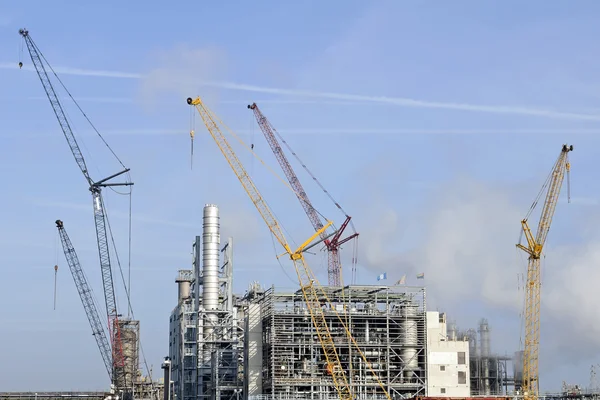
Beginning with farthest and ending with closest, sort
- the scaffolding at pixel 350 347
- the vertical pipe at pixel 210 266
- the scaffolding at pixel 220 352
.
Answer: the vertical pipe at pixel 210 266, the scaffolding at pixel 220 352, the scaffolding at pixel 350 347

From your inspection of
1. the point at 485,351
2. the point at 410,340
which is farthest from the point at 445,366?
the point at 485,351

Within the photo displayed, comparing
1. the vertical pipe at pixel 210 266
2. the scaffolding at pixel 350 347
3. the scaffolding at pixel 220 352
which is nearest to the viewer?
the scaffolding at pixel 350 347

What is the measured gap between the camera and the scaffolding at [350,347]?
150375mm

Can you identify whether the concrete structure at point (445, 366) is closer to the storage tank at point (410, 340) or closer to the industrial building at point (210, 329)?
the storage tank at point (410, 340)

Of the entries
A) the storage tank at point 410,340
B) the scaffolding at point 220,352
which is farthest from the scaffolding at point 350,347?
the scaffolding at point 220,352

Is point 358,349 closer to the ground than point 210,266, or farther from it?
closer to the ground

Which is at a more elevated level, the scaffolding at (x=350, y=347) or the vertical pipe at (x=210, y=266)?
the vertical pipe at (x=210, y=266)

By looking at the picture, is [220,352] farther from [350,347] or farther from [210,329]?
[350,347]

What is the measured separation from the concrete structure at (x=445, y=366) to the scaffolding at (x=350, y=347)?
1233 mm

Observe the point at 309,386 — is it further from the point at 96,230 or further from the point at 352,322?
the point at 96,230

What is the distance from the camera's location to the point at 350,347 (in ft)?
493

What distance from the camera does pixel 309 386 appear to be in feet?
500

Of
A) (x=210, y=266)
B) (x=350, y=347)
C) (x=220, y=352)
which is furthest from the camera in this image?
(x=210, y=266)

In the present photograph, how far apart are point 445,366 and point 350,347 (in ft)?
51.1
